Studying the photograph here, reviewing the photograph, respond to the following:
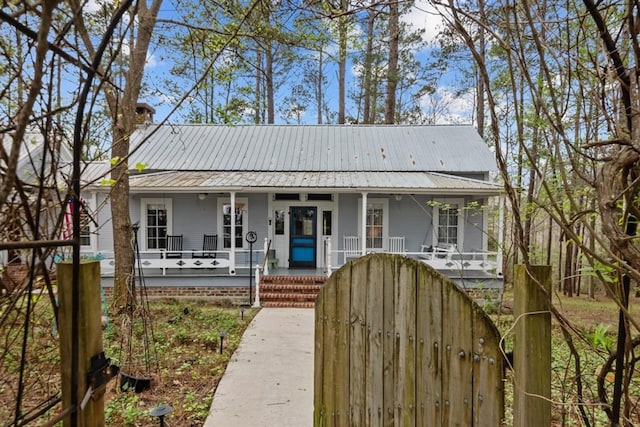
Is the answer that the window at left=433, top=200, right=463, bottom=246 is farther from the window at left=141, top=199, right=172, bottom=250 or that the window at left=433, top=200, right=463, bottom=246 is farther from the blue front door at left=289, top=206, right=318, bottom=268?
the window at left=141, top=199, right=172, bottom=250

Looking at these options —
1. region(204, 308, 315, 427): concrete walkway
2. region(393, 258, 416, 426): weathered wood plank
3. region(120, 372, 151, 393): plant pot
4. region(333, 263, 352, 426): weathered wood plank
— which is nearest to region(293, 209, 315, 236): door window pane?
region(204, 308, 315, 427): concrete walkway

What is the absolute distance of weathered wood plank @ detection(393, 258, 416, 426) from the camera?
5.41 feet

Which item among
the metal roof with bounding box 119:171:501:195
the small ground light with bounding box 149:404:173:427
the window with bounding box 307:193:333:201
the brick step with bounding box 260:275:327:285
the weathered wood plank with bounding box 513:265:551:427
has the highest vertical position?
the metal roof with bounding box 119:171:501:195

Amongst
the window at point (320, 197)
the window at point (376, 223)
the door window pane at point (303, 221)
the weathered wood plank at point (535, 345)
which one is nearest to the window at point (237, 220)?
the door window pane at point (303, 221)

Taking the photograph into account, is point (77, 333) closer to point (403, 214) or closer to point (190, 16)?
point (190, 16)

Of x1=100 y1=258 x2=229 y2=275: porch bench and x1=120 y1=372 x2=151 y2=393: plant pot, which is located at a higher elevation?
x1=100 y1=258 x2=229 y2=275: porch bench

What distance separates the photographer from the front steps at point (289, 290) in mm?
8552

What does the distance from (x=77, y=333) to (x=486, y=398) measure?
1.55m

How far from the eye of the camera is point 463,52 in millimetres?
15516

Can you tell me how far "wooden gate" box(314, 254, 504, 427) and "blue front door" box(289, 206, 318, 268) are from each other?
9.35 m

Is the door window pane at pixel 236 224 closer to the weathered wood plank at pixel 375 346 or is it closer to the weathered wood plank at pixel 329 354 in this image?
the weathered wood plank at pixel 329 354

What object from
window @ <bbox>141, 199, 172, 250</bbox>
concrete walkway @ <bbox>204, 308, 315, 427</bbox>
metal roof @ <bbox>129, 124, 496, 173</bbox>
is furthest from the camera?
metal roof @ <bbox>129, 124, 496, 173</bbox>

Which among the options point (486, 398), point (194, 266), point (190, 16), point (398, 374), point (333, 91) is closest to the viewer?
point (486, 398)

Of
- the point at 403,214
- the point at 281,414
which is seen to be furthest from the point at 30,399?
the point at 403,214
